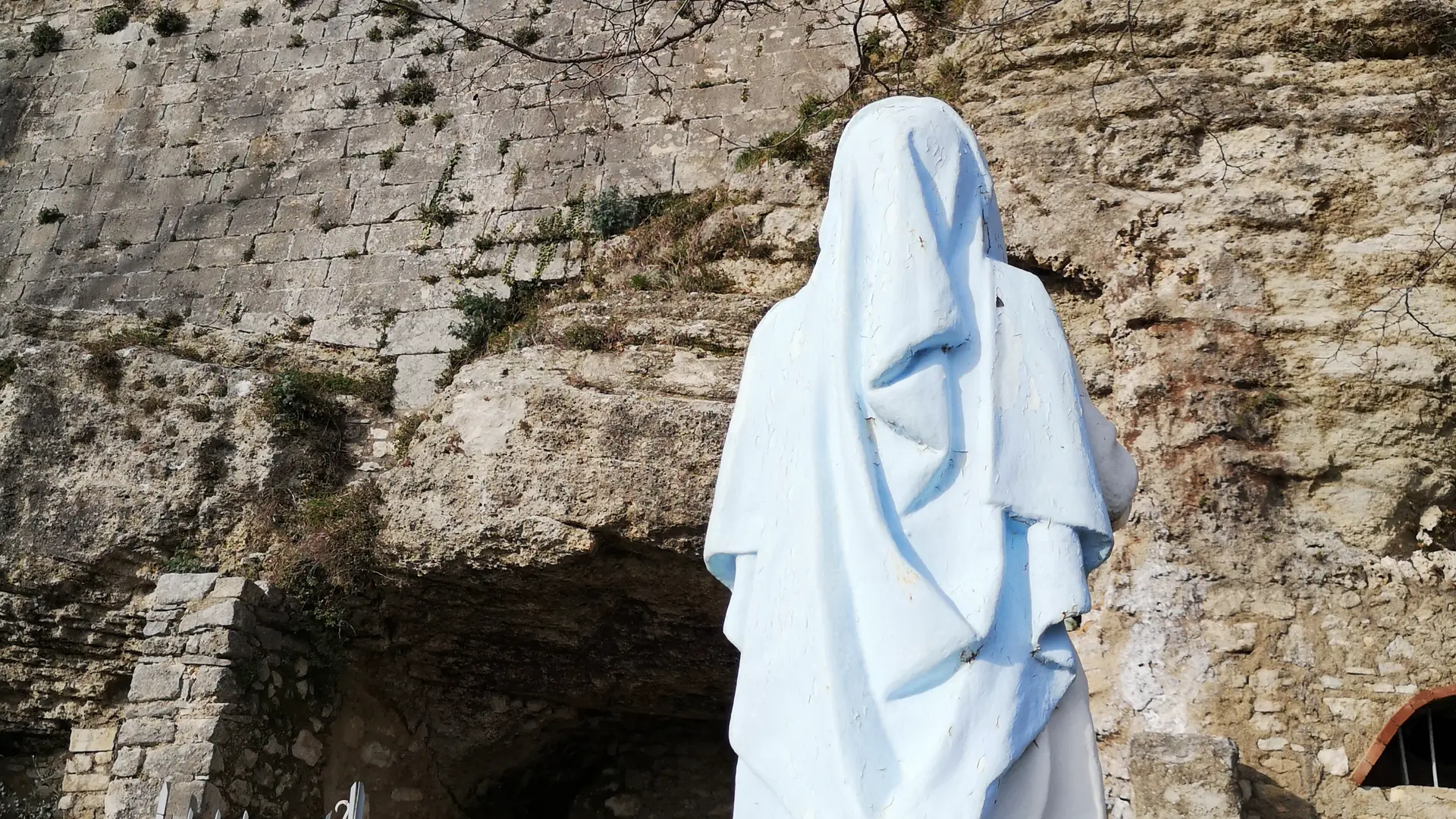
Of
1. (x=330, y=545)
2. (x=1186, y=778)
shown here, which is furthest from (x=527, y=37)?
(x=1186, y=778)

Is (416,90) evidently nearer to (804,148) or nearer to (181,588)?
(804,148)

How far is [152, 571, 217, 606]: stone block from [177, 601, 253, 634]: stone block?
0.11 m

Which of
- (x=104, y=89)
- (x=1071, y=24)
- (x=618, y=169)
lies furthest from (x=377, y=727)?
(x=104, y=89)

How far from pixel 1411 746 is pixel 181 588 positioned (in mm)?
5508

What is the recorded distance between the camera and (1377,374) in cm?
509

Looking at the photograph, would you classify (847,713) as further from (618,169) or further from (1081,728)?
(618,169)

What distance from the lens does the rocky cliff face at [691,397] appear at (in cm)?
494

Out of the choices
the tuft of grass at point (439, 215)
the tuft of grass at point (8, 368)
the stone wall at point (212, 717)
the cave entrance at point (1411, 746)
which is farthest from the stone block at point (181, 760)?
the cave entrance at point (1411, 746)

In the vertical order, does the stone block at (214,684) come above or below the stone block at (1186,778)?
below

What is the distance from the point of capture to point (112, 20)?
9.82 m

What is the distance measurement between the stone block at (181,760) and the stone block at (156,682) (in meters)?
0.27

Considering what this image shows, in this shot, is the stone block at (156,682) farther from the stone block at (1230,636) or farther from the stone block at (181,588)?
the stone block at (1230,636)

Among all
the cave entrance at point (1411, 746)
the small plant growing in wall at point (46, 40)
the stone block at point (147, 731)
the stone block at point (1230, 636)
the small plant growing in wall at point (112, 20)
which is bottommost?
the stone block at point (147, 731)

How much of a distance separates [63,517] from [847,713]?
18.8ft
